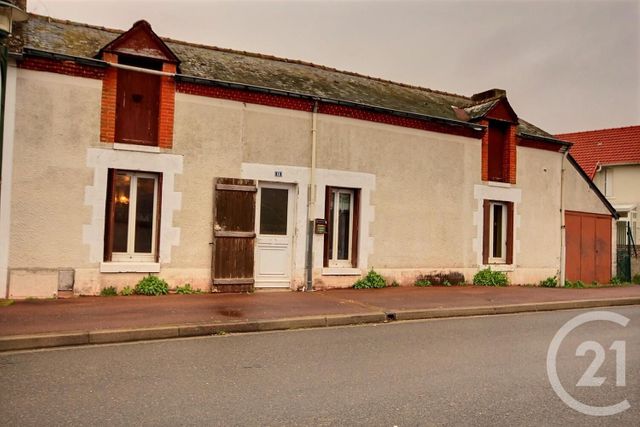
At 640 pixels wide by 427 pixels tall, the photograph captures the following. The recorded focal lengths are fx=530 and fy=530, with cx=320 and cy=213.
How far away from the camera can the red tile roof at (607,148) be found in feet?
→ 89.0

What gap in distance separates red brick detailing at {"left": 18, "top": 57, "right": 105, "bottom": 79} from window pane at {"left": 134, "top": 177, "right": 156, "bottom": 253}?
2.19 metres

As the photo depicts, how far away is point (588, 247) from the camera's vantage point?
17.4m

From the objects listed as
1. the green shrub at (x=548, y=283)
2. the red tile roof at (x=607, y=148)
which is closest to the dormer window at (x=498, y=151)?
the green shrub at (x=548, y=283)

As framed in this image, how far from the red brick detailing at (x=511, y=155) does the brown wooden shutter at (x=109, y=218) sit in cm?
1067

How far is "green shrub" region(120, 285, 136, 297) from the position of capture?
10.3 m

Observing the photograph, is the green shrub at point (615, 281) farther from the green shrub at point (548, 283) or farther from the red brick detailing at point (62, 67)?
the red brick detailing at point (62, 67)

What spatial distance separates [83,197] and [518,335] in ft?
26.6

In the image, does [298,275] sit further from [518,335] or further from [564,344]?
[564,344]

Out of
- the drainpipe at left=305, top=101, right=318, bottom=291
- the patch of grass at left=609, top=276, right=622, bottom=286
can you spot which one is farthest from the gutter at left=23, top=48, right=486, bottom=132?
the patch of grass at left=609, top=276, right=622, bottom=286

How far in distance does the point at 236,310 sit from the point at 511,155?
9.95 meters

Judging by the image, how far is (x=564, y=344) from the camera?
7539mm

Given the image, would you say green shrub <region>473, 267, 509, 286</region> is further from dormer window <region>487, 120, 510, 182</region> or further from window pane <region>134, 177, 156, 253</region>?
window pane <region>134, 177, 156, 253</region>

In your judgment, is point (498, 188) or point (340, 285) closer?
point (340, 285)

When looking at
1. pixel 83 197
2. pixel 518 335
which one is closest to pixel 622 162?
pixel 518 335
